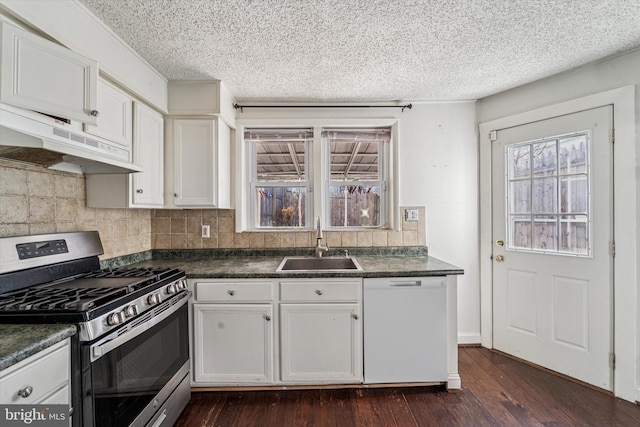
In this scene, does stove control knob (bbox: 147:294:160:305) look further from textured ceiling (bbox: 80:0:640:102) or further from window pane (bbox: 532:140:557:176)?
window pane (bbox: 532:140:557:176)

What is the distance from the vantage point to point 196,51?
1786 millimetres

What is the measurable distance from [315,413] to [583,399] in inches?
71.4

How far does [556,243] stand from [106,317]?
2929 mm

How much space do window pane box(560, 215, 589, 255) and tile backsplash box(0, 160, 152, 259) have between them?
3.42 m

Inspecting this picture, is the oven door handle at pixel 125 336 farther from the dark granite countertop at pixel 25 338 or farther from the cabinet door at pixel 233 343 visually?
the cabinet door at pixel 233 343

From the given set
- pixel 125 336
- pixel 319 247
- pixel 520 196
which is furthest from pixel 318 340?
pixel 520 196

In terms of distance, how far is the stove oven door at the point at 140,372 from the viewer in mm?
1104

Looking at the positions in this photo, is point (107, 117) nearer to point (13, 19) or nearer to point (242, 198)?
point (13, 19)

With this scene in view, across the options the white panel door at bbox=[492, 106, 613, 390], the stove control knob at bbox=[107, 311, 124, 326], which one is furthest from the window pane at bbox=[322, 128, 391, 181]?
the stove control knob at bbox=[107, 311, 124, 326]

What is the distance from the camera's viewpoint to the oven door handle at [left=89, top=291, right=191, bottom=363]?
110 cm

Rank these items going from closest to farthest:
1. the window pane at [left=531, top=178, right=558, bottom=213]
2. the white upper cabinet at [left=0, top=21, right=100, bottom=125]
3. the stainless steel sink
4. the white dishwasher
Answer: the white upper cabinet at [left=0, top=21, right=100, bottom=125], the white dishwasher, the window pane at [left=531, top=178, right=558, bottom=213], the stainless steel sink

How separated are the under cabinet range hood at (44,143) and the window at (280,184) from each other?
124cm

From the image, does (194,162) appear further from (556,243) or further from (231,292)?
(556,243)

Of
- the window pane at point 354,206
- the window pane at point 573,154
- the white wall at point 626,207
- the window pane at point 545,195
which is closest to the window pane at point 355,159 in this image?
the window pane at point 354,206
